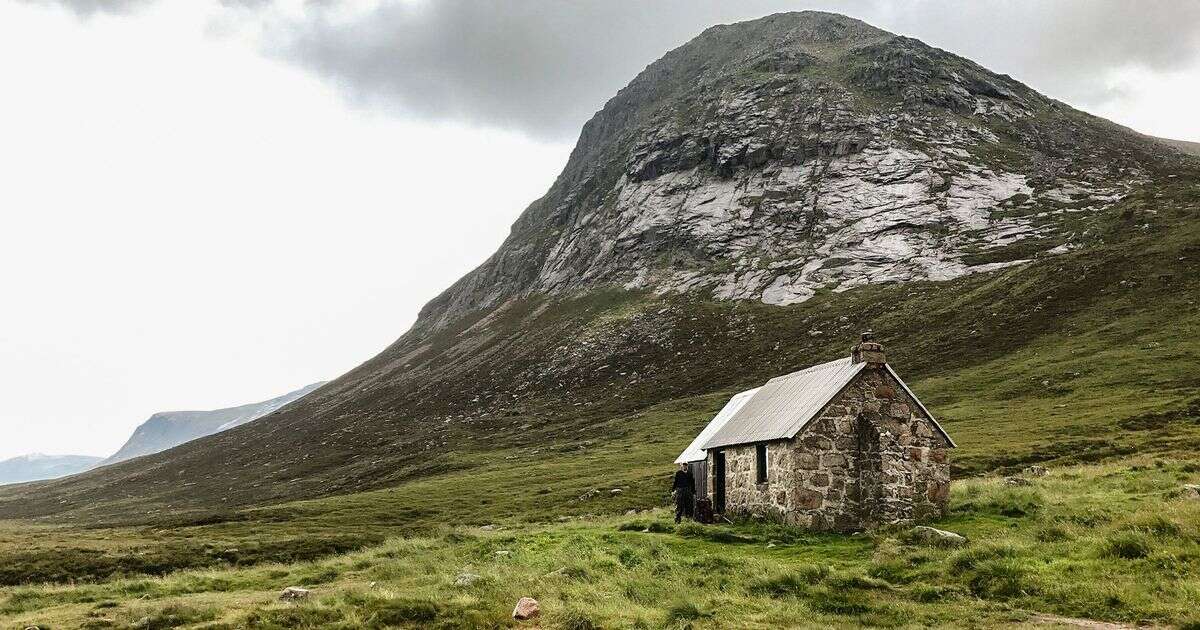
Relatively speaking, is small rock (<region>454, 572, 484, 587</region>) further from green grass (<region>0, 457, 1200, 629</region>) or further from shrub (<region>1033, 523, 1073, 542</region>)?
shrub (<region>1033, 523, 1073, 542</region>)

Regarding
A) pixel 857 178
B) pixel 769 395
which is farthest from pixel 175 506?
pixel 857 178

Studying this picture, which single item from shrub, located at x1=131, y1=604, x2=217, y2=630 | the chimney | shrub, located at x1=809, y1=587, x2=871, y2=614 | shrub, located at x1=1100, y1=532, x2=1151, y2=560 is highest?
the chimney

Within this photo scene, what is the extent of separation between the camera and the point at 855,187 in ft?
511

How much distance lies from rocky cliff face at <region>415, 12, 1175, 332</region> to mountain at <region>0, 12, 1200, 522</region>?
58 centimetres

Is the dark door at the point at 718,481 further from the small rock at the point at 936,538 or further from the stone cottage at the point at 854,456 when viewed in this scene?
the small rock at the point at 936,538

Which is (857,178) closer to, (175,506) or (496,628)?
(175,506)

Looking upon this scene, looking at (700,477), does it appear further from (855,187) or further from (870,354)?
(855,187)

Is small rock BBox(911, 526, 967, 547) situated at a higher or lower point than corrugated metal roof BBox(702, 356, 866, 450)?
lower

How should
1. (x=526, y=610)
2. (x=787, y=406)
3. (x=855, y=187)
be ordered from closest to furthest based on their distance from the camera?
(x=526, y=610)
(x=787, y=406)
(x=855, y=187)

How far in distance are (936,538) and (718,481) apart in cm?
1389

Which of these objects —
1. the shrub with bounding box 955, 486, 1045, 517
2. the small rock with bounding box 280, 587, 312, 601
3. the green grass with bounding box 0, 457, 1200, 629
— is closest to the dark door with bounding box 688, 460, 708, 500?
the green grass with bounding box 0, 457, 1200, 629

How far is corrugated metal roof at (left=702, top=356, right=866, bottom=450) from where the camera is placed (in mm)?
29641

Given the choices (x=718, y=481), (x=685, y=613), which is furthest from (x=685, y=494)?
(x=685, y=613)

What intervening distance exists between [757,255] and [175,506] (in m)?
106
